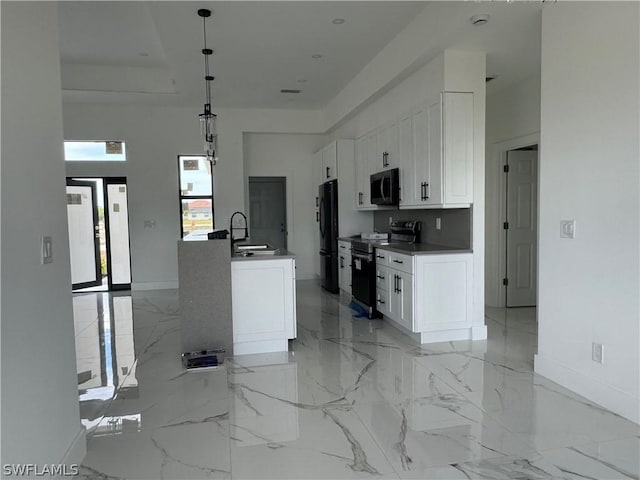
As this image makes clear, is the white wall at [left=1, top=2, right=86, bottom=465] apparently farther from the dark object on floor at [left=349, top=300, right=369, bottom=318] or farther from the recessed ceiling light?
the dark object on floor at [left=349, top=300, right=369, bottom=318]

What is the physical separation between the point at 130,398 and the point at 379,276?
276 cm

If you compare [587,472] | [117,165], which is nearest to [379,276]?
[587,472]

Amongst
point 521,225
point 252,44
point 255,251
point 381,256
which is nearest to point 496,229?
point 521,225

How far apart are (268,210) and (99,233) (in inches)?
114

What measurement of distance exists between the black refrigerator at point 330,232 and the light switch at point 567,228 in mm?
3776

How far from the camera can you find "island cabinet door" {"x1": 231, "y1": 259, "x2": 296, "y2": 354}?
3830 millimetres

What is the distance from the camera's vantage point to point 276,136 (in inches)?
310

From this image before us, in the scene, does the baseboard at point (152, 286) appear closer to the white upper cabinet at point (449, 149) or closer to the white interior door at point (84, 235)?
the white interior door at point (84, 235)

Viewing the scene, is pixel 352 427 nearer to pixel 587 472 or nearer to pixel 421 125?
pixel 587 472

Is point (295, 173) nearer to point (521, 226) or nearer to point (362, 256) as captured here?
point (362, 256)

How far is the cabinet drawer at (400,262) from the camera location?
4.05 meters

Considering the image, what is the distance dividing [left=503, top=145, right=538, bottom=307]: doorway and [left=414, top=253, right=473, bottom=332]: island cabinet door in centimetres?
165

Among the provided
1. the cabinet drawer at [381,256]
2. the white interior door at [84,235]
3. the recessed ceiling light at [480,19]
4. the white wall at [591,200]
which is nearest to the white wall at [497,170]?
the cabinet drawer at [381,256]

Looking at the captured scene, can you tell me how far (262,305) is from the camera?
388 cm
